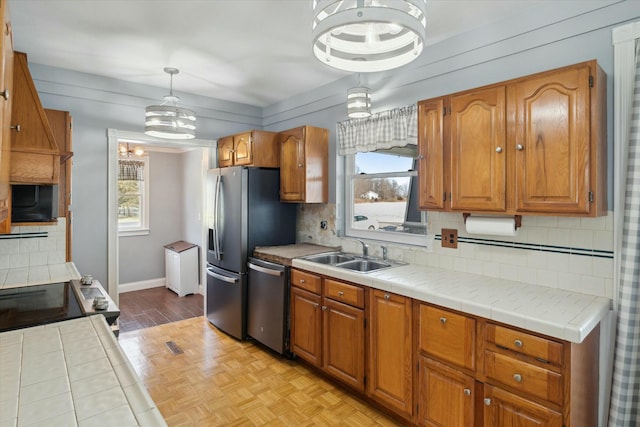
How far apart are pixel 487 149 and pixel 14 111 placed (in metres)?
2.66

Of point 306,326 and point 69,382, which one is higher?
point 69,382

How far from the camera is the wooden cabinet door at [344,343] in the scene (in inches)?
99.1

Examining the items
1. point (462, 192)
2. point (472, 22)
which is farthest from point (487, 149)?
point (472, 22)

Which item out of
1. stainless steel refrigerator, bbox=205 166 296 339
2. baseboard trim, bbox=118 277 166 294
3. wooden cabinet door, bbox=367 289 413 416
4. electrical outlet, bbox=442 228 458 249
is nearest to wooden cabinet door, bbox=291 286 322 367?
wooden cabinet door, bbox=367 289 413 416

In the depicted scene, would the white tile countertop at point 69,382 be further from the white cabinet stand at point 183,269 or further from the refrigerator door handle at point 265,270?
the white cabinet stand at point 183,269

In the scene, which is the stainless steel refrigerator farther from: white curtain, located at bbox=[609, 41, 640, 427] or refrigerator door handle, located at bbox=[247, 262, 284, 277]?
white curtain, located at bbox=[609, 41, 640, 427]

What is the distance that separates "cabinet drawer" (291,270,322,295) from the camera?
9.29ft

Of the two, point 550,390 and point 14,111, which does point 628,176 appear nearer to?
point 550,390

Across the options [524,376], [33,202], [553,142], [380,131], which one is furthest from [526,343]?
[33,202]

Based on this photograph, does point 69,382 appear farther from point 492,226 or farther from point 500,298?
point 492,226

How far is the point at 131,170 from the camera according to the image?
5.59 meters

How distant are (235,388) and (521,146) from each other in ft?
8.36

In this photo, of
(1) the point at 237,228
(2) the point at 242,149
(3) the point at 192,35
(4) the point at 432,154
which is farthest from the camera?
(2) the point at 242,149

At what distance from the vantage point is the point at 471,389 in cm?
188
